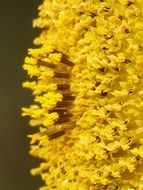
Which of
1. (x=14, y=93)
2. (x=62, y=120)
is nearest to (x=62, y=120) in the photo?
(x=62, y=120)

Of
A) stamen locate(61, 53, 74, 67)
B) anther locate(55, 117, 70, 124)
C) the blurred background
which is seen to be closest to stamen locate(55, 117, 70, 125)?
anther locate(55, 117, 70, 124)

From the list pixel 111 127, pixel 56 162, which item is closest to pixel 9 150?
pixel 56 162

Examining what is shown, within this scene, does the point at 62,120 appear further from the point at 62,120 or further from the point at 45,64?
the point at 45,64

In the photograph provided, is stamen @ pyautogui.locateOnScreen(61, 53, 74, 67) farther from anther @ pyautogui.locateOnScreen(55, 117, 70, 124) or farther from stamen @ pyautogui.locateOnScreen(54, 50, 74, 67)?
anther @ pyautogui.locateOnScreen(55, 117, 70, 124)

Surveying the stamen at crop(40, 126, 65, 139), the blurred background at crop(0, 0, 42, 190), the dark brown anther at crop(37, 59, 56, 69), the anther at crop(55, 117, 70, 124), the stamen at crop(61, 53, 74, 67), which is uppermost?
the blurred background at crop(0, 0, 42, 190)

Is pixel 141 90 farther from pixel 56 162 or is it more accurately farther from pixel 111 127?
pixel 56 162

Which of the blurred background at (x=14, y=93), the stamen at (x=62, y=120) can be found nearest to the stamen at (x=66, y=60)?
the stamen at (x=62, y=120)
